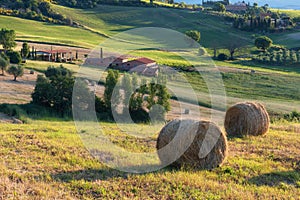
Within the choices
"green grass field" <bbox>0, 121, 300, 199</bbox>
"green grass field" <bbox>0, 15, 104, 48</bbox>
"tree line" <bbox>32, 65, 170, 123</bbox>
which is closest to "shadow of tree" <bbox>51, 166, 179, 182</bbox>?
"green grass field" <bbox>0, 121, 300, 199</bbox>

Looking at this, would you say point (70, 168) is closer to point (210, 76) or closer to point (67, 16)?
point (210, 76)

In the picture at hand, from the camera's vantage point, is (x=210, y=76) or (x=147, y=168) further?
(x=210, y=76)

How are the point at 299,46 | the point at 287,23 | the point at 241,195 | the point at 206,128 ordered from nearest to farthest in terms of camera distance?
the point at 241,195
the point at 206,128
the point at 299,46
the point at 287,23

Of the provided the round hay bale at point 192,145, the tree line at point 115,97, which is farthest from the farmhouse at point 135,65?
the round hay bale at point 192,145

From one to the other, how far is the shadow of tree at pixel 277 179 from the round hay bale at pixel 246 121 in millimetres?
6166

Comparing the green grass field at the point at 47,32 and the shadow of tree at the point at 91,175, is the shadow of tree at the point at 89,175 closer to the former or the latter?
the shadow of tree at the point at 91,175

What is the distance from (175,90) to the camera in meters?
46.5

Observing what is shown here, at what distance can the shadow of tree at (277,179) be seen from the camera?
36.2ft

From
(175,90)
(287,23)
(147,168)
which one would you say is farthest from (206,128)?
(287,23)

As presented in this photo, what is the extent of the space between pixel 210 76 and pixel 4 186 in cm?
5389

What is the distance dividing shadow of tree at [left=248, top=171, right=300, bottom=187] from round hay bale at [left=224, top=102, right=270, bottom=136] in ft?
20.2

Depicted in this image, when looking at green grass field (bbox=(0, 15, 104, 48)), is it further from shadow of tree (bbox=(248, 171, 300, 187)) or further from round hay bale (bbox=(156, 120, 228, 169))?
shadow of tree (bbox=(248, 171, 300, 187))

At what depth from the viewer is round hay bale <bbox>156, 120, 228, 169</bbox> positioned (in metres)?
11.8

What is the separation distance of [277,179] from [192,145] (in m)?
2.70
